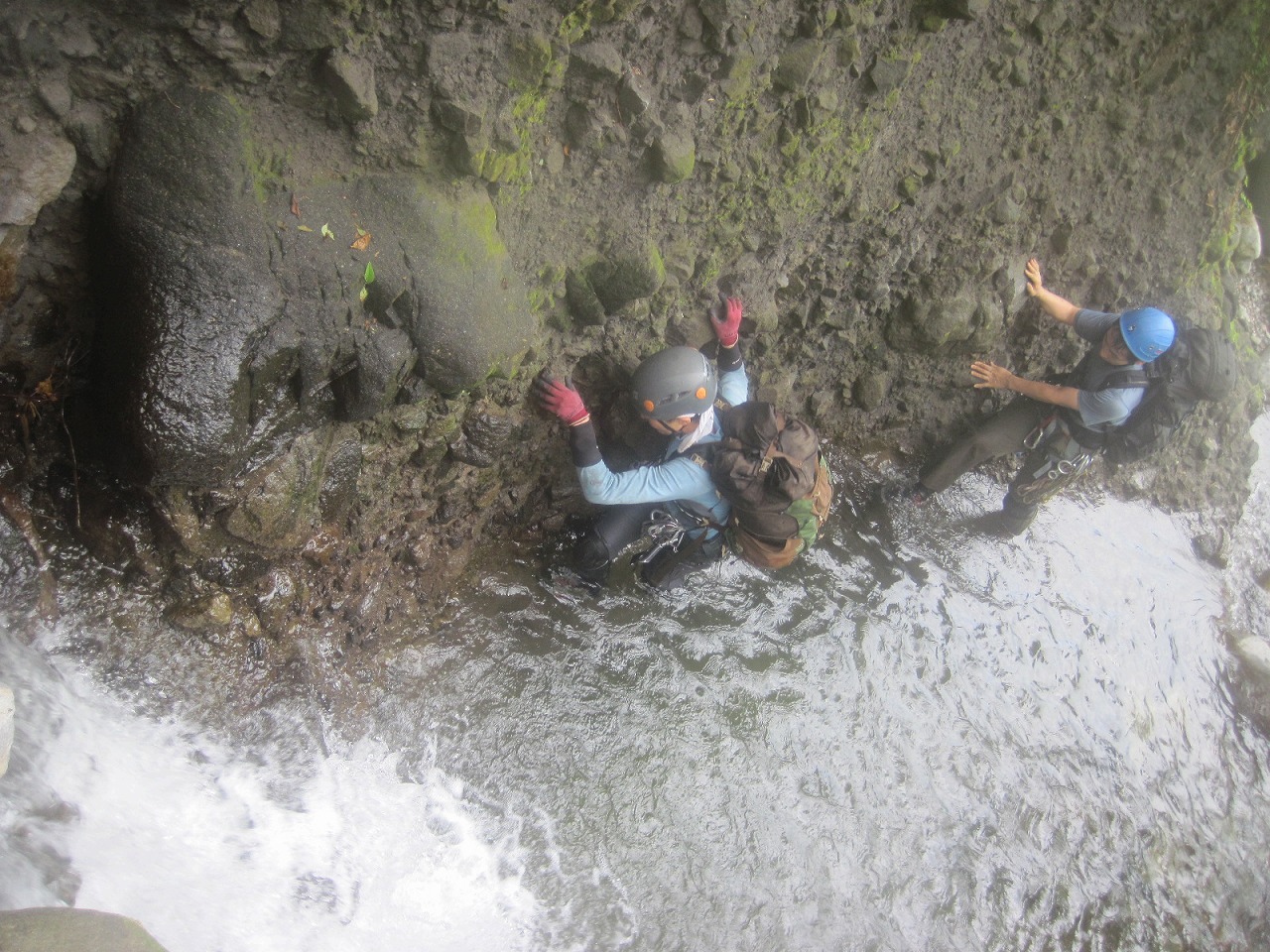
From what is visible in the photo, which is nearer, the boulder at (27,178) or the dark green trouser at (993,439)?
the boulder at (27,178)

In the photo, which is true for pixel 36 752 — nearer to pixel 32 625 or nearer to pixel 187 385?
pixel 32 625

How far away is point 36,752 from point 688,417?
133 inches

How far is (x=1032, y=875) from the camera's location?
5309 mm

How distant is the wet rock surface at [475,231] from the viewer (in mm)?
2982

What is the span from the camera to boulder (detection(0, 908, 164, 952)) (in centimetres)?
256

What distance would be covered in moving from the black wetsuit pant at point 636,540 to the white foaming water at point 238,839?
1582 mm

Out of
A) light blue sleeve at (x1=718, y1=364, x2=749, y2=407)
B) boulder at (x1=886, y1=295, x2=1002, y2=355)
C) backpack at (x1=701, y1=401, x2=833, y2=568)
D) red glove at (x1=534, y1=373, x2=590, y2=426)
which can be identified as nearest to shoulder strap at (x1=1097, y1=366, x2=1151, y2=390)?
boulder at (x1=886, y1=295, x2=1002, y2=355)

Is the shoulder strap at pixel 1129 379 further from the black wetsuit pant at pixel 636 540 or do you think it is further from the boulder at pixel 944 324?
the black wetsuit pant at pixel 636 540

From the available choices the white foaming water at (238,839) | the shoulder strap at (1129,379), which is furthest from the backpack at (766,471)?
the shoulder strap at (1129,379)

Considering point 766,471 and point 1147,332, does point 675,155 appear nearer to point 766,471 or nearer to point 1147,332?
point 766,471

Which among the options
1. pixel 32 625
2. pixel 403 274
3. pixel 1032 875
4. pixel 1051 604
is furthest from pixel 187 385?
pixel 1051 604

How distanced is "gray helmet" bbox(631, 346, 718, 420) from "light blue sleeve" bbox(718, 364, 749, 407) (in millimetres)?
646

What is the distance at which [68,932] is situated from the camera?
264cm

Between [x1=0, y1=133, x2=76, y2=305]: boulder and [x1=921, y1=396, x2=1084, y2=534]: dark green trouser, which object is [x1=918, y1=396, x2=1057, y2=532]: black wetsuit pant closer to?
[x1=921, y1=396, x2=1084, y2=534]: dark green trouser
